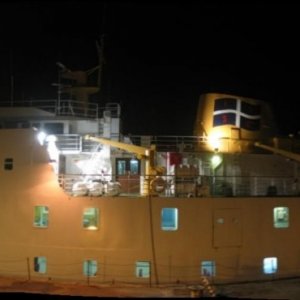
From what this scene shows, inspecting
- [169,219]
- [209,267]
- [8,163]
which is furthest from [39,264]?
[209,267]

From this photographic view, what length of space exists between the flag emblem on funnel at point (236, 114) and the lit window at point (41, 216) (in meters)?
8.13

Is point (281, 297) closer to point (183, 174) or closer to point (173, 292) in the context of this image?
point (173, 292)

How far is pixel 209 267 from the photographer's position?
49.7 feet

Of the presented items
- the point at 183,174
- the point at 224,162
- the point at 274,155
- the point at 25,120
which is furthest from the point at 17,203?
the point at 274,155

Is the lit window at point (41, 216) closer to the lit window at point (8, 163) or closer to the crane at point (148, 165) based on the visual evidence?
the lit window at point (8, 163)

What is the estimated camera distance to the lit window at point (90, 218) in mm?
15289

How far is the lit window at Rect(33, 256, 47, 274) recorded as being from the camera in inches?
602

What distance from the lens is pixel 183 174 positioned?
15914mm

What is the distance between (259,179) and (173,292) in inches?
246

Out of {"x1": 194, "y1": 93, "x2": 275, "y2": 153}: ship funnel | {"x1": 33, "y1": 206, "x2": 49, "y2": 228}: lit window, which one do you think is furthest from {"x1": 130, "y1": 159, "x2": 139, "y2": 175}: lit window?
{"x1": 33, "y1": 206, "x2": 49, "y2": 228}: lit window

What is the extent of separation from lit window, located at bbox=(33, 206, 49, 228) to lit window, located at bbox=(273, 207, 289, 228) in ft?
26.7

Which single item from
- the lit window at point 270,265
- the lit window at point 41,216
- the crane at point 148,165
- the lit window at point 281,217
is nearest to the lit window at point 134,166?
the crane at point 148,165

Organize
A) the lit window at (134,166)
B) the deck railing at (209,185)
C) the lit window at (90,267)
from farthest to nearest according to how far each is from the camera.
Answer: the lit window at (134,166), the deck railing at (209,185), the lit window at (90,267)

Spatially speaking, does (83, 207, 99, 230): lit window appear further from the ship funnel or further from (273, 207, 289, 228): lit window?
(273, 207, 289, 228): lit window
